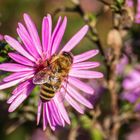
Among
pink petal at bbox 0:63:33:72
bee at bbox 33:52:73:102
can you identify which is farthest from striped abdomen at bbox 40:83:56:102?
pink petal at bbox 0:63:33:72

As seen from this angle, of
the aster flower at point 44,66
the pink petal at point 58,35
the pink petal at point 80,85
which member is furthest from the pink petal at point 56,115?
the pink petal at point 58,35

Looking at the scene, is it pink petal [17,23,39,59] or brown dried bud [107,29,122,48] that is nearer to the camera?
pink petal [17,23,39,59]

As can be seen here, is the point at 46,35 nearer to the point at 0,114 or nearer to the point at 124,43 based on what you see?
the point at 124,43

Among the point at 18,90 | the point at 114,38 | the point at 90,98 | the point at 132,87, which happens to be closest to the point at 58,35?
the point at 18,90

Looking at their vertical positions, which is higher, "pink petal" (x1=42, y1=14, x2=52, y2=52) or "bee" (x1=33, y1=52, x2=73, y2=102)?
"pink petal" (x1=42, y1=14, x2=52, y2=52)

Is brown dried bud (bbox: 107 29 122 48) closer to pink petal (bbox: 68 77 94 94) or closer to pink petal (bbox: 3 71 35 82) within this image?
pink petal (bbox: 68 77 94 94)

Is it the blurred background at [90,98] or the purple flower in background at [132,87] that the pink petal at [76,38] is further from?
the purple flower in background at [132,87]
